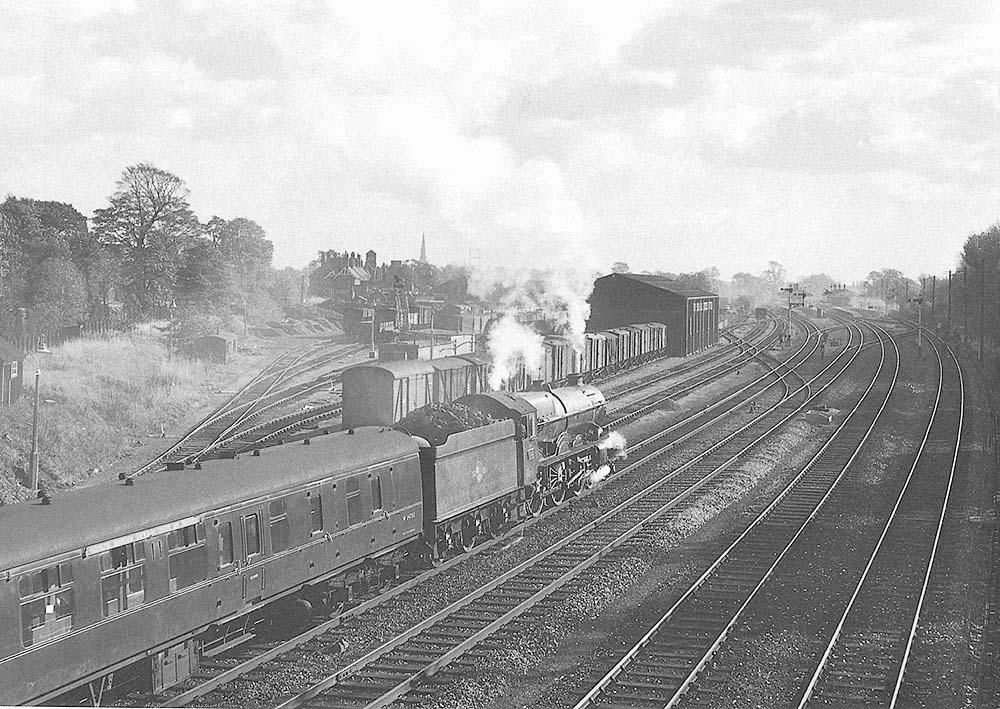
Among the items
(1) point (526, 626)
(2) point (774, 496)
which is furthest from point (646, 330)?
(1) point (526, 626)

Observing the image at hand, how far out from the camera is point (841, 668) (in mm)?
12406

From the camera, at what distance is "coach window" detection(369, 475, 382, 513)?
14.3 meters

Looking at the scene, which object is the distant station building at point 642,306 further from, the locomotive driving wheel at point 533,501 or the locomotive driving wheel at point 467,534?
the locomotive driving wheel at point 467,534

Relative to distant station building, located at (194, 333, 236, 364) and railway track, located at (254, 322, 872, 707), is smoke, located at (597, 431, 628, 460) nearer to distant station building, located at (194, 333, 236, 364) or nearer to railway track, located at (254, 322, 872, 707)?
railway track, located at (254, 322, 872, 707)

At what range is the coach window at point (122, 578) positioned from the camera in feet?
32.4

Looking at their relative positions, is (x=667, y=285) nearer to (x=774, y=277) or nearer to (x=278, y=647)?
(x=278, y=647)

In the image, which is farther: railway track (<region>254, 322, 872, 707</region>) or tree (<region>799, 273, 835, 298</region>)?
tree (<region>799, 273, 835, 298</region>)

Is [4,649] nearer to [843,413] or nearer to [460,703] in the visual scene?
[460,703]

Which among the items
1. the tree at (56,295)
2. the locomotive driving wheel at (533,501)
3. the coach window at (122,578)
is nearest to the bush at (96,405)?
the tree at (56,295)

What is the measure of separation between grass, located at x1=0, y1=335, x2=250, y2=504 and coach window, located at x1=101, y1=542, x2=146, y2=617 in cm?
1302

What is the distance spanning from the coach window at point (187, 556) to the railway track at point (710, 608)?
4.56 meters

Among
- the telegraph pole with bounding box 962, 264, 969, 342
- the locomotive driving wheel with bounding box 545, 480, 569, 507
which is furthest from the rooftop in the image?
the locomotive driving wheel with bounding box 545, 480, 569, 507

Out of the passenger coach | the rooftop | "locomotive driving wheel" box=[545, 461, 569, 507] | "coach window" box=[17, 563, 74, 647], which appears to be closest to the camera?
"coach window" box=[17, 563, 74, 647]

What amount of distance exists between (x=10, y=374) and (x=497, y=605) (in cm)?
1810
